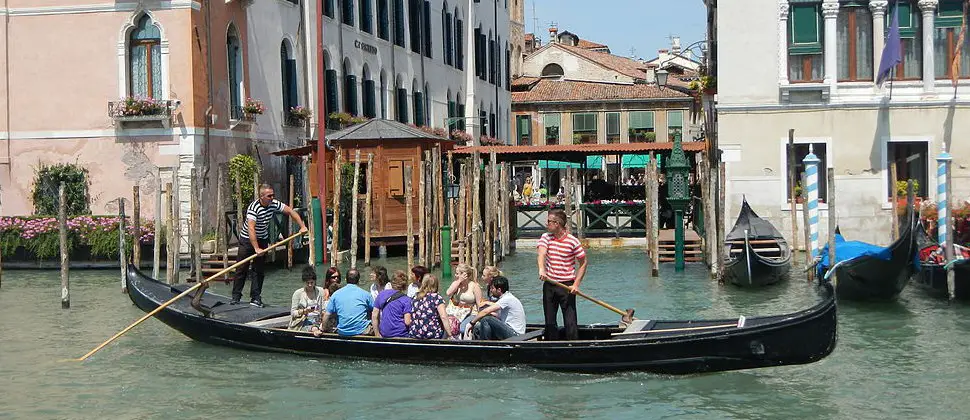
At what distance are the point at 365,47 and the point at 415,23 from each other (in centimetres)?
Answer: 333

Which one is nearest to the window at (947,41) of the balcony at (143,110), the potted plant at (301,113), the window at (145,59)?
the potted plant at (301,113)

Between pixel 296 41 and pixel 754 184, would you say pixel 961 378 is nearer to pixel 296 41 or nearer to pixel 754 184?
pixel 754 184

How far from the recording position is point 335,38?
22.2 metres

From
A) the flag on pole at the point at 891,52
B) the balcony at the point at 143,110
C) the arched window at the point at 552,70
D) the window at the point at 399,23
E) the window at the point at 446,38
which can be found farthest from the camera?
the arched window at the point at 552,70

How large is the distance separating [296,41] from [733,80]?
7300mm

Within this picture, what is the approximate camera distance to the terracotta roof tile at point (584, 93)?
41469 mm

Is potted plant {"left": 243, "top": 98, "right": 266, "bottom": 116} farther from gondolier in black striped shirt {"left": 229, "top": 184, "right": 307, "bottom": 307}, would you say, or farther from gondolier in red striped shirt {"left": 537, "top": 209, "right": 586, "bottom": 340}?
gondolier in red striped shirt {"left": 537, "top": 209, "right": 586, "bottom": 340}

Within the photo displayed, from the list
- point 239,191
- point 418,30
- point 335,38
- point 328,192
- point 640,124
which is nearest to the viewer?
point 239,191

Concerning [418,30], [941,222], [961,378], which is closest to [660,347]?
[961,378]

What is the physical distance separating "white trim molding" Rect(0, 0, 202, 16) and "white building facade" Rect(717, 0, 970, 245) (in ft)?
24.6

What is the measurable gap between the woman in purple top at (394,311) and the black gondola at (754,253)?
244 inches

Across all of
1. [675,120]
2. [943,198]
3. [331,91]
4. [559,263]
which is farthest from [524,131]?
[559,263]

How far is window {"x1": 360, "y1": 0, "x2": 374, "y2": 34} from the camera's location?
24.0 metres

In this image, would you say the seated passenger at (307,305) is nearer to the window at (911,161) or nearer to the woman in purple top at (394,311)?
the woman in purple top at (394,311)
